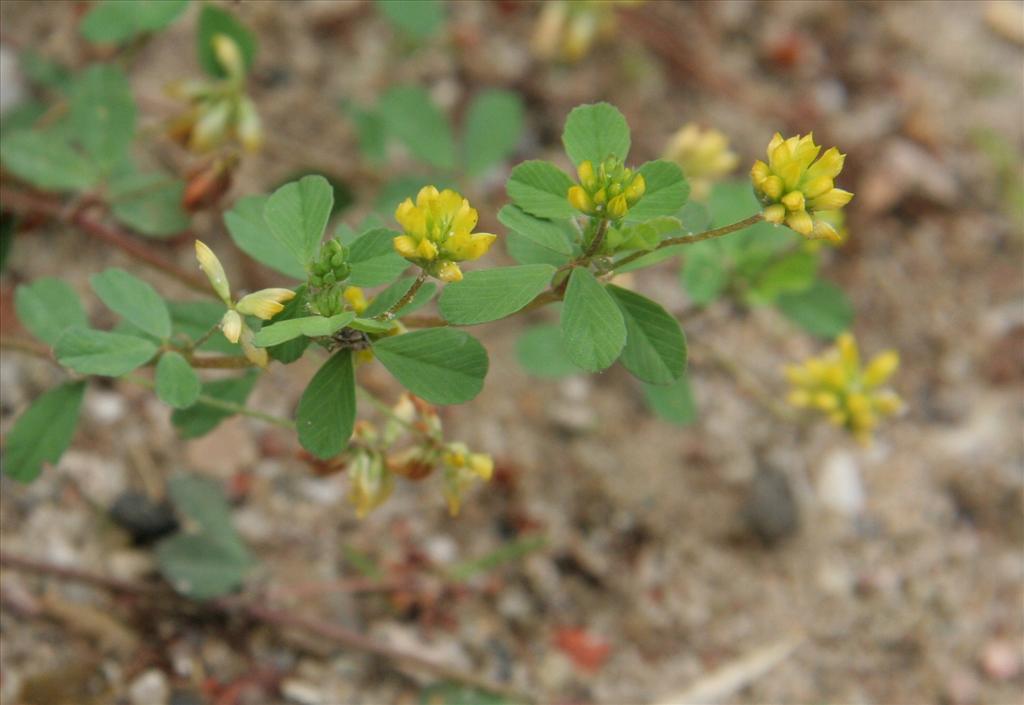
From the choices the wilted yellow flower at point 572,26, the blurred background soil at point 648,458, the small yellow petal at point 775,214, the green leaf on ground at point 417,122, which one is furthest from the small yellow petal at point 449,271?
the wilted yellow flower at point 572,26

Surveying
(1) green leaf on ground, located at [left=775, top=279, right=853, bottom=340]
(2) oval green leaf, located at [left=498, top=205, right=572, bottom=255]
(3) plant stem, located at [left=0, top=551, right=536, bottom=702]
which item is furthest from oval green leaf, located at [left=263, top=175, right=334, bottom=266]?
(1) green leaf on ground, located at [left=775, top=279, right=853, bottom=340]

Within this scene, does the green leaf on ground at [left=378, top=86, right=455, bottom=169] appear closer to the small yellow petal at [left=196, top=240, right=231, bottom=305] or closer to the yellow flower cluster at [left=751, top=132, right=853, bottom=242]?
the small yellow petal at [left=196, top=240, right=231, bottom=305]

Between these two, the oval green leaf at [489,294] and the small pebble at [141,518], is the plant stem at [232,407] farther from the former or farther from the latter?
the small pebble at [141,518]

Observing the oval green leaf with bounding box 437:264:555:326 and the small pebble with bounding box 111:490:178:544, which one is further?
the small pebble with bounding box 111:490:178:544

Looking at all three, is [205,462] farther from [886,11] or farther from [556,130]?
[886,11]

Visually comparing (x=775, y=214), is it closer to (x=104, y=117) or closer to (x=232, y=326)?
(x=232, y=326)

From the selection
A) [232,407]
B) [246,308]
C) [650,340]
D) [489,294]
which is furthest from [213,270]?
[650,340]
